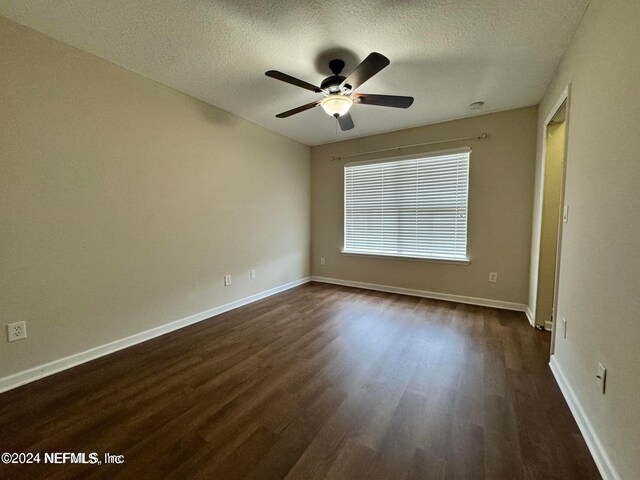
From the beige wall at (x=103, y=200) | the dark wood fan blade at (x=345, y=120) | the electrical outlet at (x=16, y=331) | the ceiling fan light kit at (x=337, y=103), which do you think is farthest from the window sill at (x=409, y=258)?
the electrical outlet at (x=16, y=331)

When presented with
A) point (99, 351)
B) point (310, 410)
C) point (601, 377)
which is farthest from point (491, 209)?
point (99, 351)

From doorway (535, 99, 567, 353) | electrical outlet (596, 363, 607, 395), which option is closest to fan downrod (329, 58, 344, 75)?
doorway (535, 99, 567, 353)

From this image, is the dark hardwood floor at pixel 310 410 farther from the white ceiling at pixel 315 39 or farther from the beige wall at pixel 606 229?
the white ceiling at pixel 315 39

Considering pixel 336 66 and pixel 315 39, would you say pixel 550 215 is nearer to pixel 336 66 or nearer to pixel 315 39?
pixel 336 66

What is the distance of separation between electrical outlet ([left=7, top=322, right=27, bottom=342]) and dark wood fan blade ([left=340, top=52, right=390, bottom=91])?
111 inches

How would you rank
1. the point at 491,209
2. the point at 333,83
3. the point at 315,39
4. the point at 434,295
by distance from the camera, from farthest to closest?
the point at 434,295 → the point at 491,209 → the point at 333,83 → the point at 315,39

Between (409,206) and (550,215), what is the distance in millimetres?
1600

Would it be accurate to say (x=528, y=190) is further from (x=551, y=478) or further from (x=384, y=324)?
(x=551, y=478)

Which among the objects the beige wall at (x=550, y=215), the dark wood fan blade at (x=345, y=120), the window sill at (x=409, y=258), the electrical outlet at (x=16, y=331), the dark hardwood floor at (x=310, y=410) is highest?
the dark wood fan blade at (x=345, y=120)

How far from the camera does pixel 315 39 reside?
6.23 ft

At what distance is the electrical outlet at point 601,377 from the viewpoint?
1220 millimetres

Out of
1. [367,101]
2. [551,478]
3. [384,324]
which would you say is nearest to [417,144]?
[367,101]

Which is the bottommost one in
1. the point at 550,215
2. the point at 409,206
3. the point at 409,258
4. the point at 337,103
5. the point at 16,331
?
the point at 16,331

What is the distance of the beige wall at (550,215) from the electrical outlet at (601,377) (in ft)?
4.96
